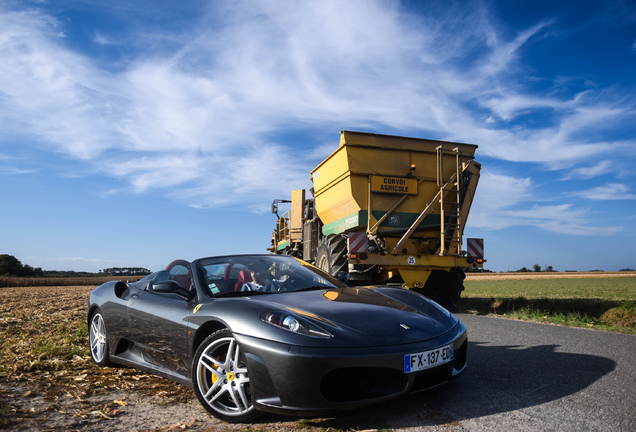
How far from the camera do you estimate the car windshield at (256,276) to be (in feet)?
12.1

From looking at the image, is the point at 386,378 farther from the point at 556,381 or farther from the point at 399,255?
the point at 399,255

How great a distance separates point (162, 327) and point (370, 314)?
167 centimetres

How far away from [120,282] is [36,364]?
1.05 metres

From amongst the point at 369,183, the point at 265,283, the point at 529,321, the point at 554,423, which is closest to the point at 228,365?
the point at 265,283

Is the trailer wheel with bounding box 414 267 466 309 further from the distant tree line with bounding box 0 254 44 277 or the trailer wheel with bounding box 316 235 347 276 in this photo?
the distant tree line with bounding box 0 254 44 277

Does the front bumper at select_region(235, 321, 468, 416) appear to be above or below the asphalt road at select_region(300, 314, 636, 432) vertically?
above

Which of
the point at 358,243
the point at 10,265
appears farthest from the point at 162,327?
the point at 10,265

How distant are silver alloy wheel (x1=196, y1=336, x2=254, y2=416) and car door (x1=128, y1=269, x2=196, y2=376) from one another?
0.86 ft

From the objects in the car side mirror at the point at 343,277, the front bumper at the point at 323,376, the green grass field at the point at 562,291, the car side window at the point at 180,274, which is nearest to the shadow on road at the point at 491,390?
the front bumper at the point at 323,376

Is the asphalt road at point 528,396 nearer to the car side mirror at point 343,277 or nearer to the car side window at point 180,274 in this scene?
the car side mirror at point 343,277

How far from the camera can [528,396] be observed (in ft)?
10.4

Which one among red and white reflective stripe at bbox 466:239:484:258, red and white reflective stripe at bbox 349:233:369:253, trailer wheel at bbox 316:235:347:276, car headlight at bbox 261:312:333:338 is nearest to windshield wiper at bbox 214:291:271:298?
car headlight at bbox 261:312:333:338

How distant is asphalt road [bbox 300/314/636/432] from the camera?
8.77ft

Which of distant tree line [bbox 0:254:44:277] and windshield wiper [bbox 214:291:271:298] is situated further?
distant tree line [bbox 0:254:44:277]
